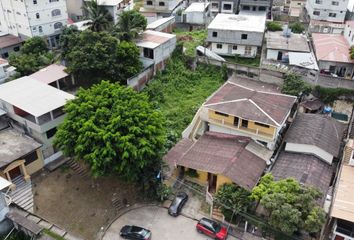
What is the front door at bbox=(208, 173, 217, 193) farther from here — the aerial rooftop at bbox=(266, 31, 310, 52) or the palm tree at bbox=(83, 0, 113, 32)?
the palm tree at bbox=(83, 0, 113, 32)

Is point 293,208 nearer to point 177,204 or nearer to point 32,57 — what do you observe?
point 177,204

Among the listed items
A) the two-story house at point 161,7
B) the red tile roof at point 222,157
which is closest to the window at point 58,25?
the two-story house at point 161,7

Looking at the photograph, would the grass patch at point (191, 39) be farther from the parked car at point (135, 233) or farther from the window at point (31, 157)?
the parked car at point (135, 233)

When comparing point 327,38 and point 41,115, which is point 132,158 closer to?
point 41,115

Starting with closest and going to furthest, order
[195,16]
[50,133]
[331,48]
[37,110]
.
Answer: [37,110]
[50,133]
[331,48]
[195,16]

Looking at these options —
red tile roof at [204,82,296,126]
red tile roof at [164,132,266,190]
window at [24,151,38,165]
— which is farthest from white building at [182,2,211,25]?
window at [24,151,38,165]

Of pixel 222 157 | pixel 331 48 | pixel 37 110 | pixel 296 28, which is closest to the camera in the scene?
pixel 222 157

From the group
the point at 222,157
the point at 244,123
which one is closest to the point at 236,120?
the point at 244,123
